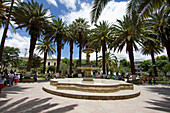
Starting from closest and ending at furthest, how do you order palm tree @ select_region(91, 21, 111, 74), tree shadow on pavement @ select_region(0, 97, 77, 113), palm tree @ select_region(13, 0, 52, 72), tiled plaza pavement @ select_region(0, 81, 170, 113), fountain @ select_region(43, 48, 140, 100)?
tree shadow on pavement @ select_region(0, 97, 77, 113) < tiled plaza pavement @ select_region(0, 81, 170, 113) < fountain @ select_region(43, 48, 140, 100) < palm tree @ select_region(13, 0, 52, 72) < palm tree @ select_region(91, 21, 111, 74)

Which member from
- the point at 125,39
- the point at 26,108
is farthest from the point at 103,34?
the point at 26,108

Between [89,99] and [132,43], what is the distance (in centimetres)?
1635

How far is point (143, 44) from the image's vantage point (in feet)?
61.4

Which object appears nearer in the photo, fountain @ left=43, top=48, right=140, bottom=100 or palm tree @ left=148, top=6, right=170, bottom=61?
fountain @ left=43, top=48, right=140, bottom=100

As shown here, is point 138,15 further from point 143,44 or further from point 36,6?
point 36,6

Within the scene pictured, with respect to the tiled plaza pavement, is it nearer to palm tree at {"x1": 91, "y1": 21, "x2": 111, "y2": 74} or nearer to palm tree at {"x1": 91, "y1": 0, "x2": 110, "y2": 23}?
palm tree at {"x1": 91, "y1": 0, "x2": 110, "y2": 23}

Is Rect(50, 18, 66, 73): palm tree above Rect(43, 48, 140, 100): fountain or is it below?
above

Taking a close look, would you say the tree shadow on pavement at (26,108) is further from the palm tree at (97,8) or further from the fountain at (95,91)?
the palm tree at (97,8)

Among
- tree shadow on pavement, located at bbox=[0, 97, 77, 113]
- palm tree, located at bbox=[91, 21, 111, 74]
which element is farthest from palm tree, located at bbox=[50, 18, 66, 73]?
tree shadow on pavement, located at bbox=[0, 97, 77, 113]

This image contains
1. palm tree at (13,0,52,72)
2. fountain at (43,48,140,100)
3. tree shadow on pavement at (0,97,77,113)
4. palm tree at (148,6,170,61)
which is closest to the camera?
tree shadow on pavement at (0,97,77,113)

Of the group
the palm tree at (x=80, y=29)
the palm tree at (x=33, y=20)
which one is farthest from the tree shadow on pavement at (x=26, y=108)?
the palm tree at (x=80, y=29)

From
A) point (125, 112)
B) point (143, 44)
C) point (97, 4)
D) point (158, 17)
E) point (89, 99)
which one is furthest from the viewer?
point (143, 44)

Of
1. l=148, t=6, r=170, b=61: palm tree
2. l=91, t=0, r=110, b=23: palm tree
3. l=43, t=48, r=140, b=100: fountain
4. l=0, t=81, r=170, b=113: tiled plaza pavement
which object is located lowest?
l=0, t=81, r=170, b=113: tiled plaza pavement

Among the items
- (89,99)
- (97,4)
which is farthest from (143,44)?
(89,99)
